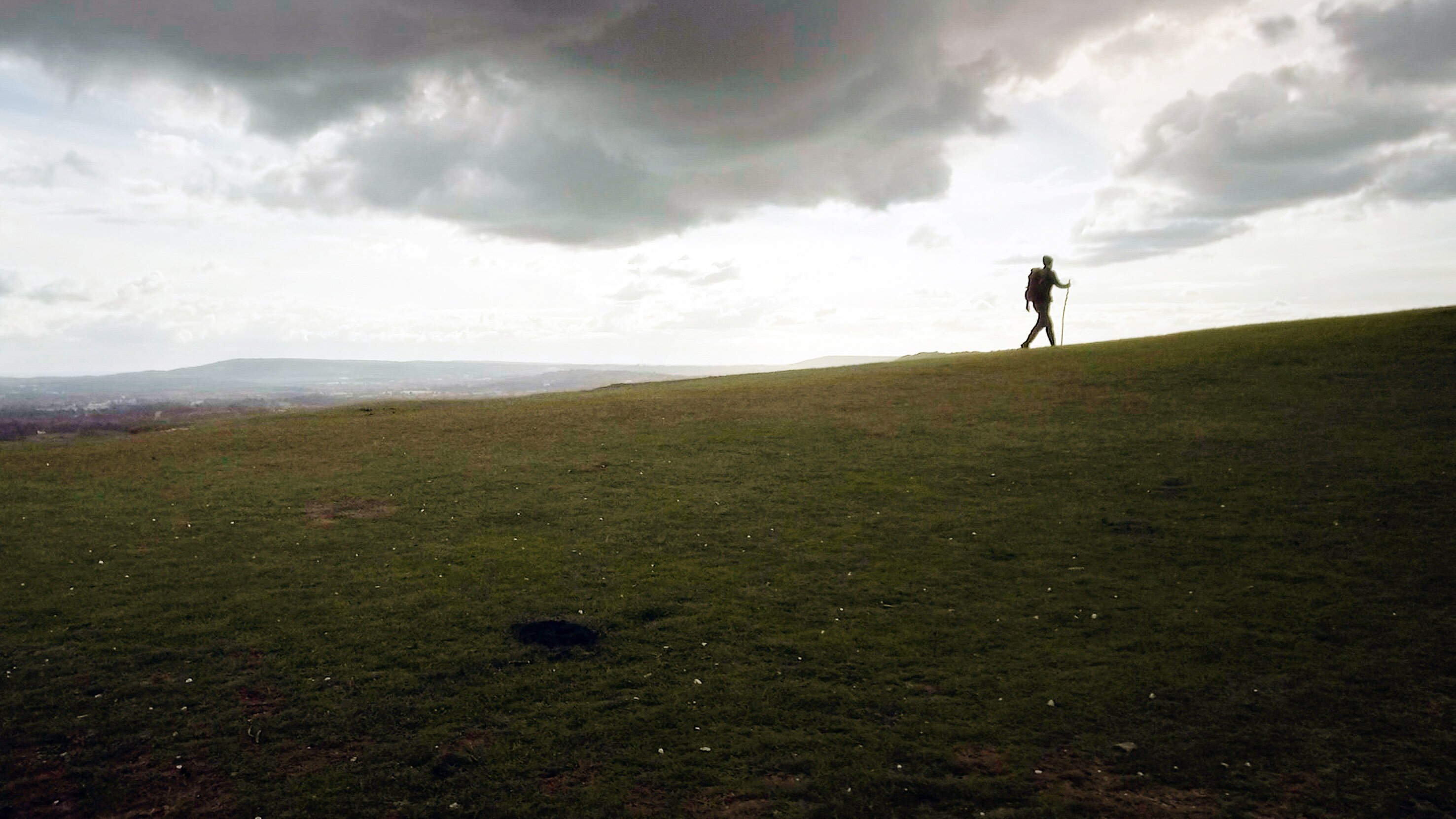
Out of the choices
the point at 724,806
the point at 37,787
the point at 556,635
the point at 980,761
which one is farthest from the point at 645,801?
the point at 37,787

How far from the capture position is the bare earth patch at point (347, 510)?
59.5 ft

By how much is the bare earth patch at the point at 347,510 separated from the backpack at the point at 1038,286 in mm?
27871

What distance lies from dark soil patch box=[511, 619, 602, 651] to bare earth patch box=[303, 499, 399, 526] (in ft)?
24.9

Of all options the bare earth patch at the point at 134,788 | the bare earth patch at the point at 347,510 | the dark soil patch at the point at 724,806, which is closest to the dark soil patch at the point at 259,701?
the bare earth patch at the point at 134,788

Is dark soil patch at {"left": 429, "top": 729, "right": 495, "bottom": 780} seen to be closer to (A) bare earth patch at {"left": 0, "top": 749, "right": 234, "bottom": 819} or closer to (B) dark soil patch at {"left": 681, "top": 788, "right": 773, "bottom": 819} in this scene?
(A) bare earth patch at {"left": 0, "top": 749, "right": 234, "bottom": 819}

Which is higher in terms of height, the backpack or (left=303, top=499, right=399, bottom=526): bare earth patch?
the backpack

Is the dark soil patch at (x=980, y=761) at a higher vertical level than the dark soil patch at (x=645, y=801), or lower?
lower

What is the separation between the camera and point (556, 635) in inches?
482

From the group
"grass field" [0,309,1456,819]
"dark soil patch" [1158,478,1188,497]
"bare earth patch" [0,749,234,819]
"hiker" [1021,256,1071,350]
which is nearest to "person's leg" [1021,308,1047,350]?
"hiker" [1021,256,1071,350]

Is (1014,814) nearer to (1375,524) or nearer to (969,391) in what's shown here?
(1375,524)

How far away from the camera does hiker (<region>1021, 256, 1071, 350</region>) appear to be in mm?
33938

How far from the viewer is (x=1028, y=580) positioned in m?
13.8

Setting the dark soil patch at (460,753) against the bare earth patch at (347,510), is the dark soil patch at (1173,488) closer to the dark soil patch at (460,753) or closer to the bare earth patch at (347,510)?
the dark soil patch at (460,753)

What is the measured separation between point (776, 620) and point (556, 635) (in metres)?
3.53
